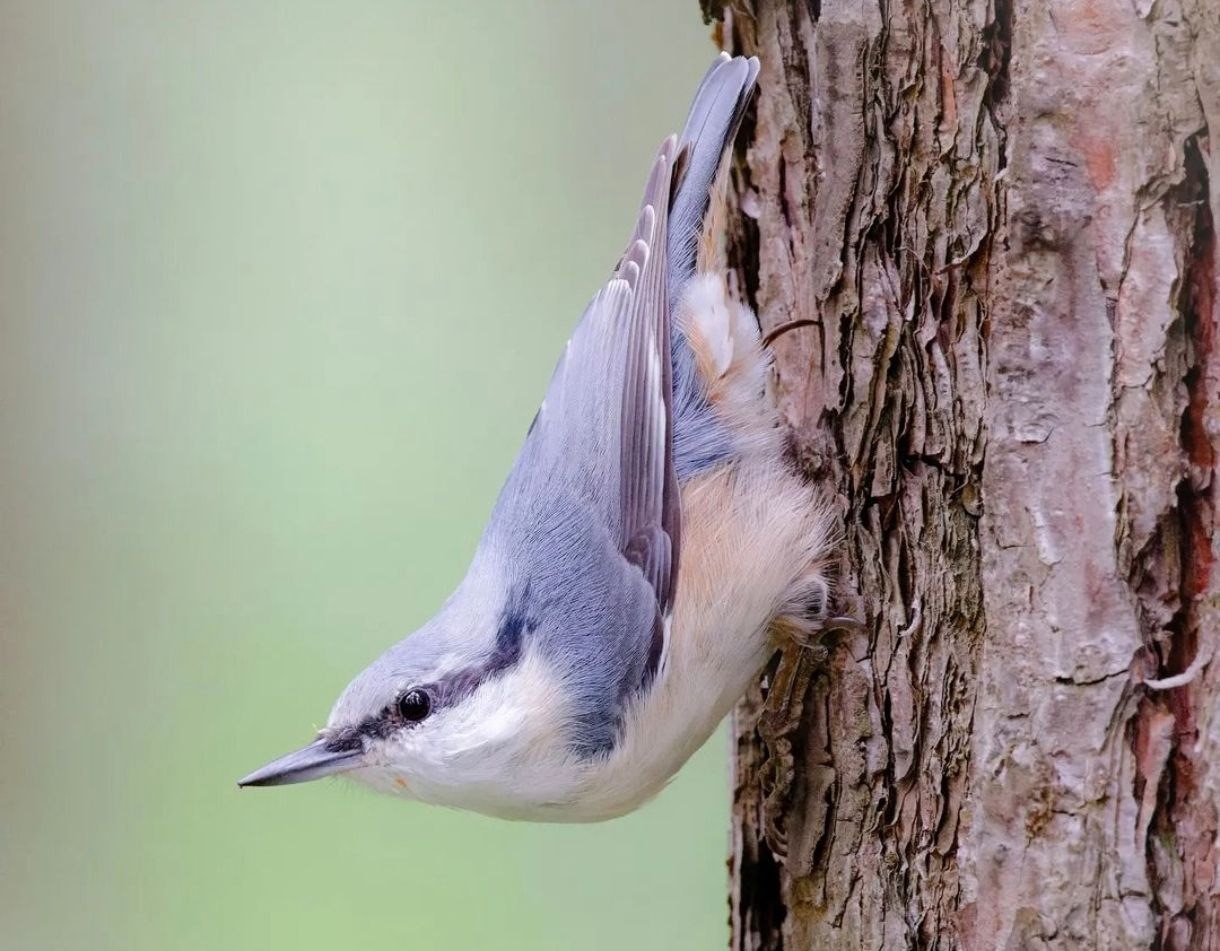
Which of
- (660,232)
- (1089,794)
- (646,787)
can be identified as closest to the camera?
(1089,794)

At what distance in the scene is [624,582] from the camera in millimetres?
1812

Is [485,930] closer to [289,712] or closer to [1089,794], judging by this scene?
[289,712]

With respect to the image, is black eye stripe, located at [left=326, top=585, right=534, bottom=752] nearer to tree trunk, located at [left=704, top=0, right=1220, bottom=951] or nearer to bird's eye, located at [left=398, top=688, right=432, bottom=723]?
bird's eye, located at [left=398, top=688, right=432, bottom=723]

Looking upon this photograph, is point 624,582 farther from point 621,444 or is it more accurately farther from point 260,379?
point 260,379

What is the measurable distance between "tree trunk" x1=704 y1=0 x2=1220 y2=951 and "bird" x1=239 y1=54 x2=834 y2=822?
0.08 metres

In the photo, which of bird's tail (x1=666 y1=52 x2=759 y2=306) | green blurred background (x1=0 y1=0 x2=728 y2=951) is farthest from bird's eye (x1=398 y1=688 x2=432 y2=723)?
green blurred background (x1=0 y1=0 x2=728 y2=951)

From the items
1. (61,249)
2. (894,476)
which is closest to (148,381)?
(61,249)

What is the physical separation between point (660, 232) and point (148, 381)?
5.07 feet

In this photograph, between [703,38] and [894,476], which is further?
[703,38]

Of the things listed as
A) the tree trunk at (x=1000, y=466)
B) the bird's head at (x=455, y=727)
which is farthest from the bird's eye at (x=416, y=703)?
the tree trunk at (x=1000, y=466)

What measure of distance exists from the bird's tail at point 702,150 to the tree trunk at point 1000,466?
0.20 ft

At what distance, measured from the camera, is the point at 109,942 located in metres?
2.77

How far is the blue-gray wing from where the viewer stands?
6.07 feet

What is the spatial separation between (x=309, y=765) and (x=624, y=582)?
51cm
